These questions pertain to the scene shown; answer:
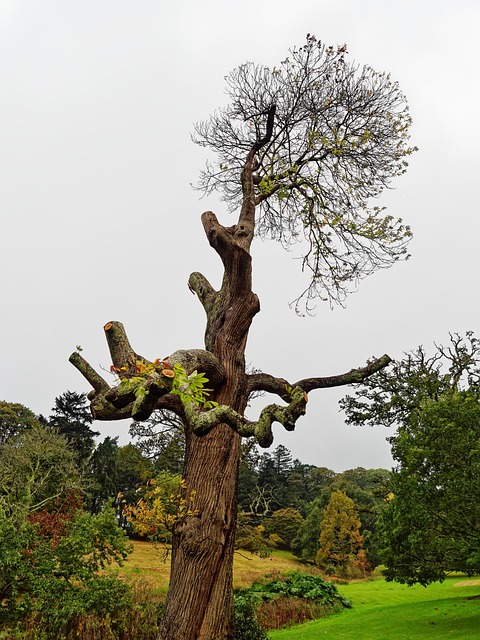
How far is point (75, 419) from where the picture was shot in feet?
117

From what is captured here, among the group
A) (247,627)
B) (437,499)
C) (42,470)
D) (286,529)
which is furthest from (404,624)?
(286,529)

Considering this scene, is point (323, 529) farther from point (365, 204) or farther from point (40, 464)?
point (365, 204)

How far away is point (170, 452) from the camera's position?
23828mm

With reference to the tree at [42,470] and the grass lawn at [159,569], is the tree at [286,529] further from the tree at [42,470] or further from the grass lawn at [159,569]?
the tree at [42,470]

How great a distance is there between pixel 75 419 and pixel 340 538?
72.6 feet

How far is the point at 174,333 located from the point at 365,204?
16.9 meters

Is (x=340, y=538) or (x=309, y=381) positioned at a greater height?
(x=309, y=381)

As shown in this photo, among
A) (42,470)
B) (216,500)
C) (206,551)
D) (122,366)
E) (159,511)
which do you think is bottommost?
(206,551)

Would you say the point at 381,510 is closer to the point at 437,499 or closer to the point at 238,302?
the point at 437,499

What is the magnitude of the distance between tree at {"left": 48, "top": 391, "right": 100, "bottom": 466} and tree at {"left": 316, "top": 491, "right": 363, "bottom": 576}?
18724mm

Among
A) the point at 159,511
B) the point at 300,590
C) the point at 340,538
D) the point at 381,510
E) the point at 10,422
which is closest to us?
the point at 159,511

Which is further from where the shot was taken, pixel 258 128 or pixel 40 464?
pixel 40 464

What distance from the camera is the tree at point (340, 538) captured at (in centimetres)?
3281

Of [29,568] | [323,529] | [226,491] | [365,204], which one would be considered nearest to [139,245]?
[365,204]
